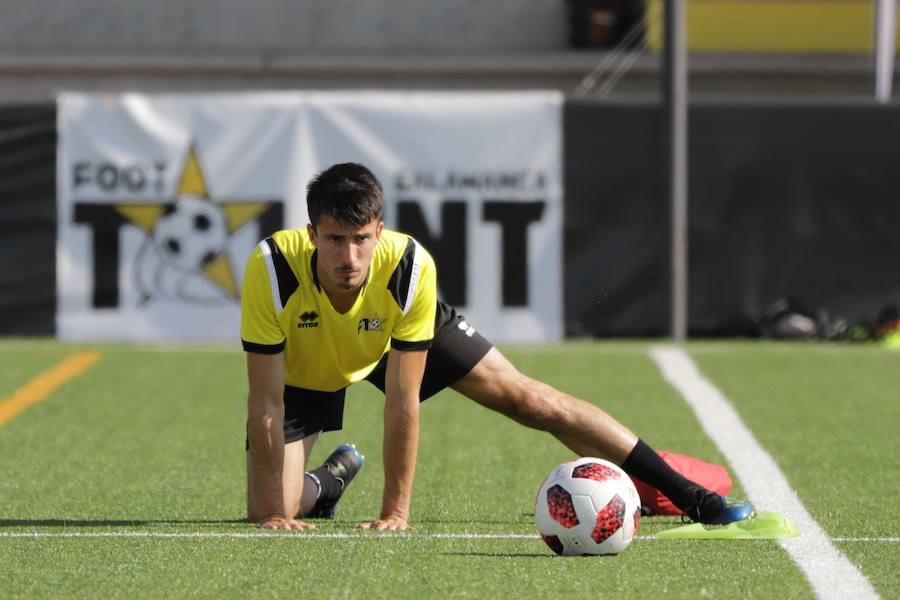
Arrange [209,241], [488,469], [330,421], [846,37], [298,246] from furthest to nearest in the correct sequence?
[846,37], [209,241], [488,469], [330,421], [298,246]

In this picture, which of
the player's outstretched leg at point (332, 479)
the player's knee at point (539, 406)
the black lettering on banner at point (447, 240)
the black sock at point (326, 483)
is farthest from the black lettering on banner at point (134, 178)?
the player's knee at point (539, 406)

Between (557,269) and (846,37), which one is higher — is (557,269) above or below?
below

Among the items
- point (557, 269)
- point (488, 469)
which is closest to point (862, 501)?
point (488, 469)

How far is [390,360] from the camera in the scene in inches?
251

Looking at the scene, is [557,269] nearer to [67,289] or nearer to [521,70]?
[67,289]

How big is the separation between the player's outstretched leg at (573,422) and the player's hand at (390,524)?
664mm

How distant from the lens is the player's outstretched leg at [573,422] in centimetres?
670

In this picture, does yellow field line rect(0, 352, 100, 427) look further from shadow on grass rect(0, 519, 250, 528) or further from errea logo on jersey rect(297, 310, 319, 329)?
errea logo on jersey rect(297, 310, 319, 329)

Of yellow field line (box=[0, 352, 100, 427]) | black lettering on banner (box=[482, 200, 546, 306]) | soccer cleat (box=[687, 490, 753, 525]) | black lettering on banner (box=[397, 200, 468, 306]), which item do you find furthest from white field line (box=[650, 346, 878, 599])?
yellow field line (box=[0, 352, 100, 427])

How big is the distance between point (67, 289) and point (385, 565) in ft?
27.0

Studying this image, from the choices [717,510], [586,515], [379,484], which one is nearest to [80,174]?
[379,484]

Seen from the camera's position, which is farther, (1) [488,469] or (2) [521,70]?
(2) [521,70]

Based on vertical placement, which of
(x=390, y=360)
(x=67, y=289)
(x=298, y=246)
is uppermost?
(x=298, y=246)

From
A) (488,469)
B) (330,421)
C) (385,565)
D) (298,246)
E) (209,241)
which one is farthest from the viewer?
(209,241)
